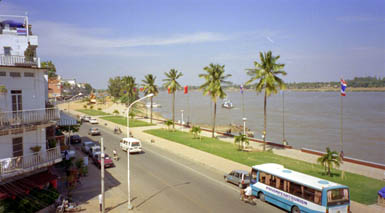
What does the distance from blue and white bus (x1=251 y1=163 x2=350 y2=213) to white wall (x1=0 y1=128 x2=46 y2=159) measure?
14.9 meters

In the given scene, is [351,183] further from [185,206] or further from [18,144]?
[18,144]

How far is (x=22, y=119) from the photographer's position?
689 inches

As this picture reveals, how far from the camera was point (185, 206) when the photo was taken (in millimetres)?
19328

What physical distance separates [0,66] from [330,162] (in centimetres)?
2541

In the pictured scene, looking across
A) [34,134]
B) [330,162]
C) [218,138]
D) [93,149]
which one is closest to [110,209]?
[34,134]

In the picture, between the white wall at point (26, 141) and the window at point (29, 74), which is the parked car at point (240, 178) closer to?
the white wall at point (26, 141)

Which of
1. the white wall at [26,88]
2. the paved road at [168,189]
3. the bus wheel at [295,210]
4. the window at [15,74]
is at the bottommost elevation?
the paved road at [168,189]

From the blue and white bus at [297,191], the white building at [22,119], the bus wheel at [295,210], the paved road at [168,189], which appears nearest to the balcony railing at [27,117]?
the white building at [22,119]

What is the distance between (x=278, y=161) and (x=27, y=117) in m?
24.4

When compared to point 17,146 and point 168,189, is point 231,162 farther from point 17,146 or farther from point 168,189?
point 17,146

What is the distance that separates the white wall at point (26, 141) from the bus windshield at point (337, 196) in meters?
17.9

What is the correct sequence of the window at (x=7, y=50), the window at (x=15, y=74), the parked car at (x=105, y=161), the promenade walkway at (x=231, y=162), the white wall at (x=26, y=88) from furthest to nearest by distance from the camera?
the parked car at (x=105, y=161), the window at (x=7, y=50), the promenade walkway at (x=231, y=162), the window at (x=15, y=74), the white wall at (x=26, y=88)

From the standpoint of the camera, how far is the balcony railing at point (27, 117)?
660 inches

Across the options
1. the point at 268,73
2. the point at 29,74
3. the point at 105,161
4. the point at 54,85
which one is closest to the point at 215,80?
the point at 268,73
